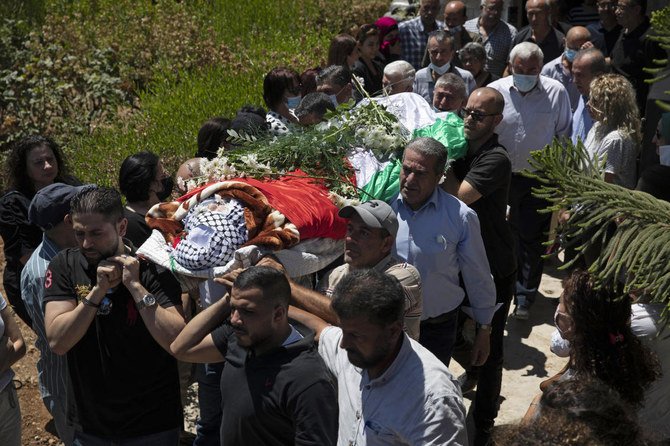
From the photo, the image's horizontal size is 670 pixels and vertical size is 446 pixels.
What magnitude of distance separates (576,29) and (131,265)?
575 centimetres

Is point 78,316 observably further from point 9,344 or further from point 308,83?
point 308,83

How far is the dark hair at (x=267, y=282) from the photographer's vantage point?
374 cm

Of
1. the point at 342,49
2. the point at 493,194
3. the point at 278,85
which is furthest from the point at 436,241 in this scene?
the point at 342,49

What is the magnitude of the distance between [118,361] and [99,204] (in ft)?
2.49

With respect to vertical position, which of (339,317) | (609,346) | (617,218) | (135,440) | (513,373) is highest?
(617,218)

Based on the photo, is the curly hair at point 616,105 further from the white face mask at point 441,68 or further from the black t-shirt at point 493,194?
the white face mask at point 441,68

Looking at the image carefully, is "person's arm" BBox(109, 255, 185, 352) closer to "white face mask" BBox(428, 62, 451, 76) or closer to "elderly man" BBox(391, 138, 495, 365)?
"elderly man" BBox(391, 138, 495, 365)

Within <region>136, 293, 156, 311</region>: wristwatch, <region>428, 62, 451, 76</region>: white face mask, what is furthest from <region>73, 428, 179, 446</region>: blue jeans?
<region>428, 62, 451, 76</region>: white face mask

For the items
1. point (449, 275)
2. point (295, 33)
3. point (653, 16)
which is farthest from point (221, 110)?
point (653, 16)

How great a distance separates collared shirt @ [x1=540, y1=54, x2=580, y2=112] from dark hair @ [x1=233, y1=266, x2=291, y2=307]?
17.2 feet

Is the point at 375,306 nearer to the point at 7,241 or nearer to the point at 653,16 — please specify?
the point at 653,16

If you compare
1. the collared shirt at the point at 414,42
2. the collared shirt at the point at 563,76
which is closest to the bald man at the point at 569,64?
the collared shirt at the point at 563,76

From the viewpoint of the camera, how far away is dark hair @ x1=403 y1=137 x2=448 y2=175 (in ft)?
15.6

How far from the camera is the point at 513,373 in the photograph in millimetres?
6398
